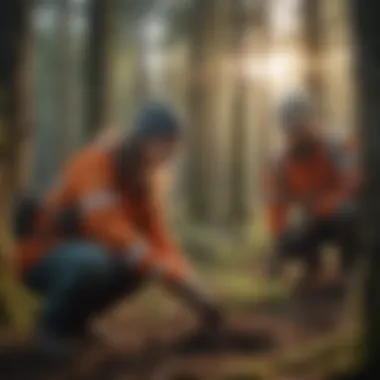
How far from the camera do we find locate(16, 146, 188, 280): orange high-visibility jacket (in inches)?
71.7

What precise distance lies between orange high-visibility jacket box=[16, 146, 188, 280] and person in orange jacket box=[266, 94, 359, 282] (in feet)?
0.75

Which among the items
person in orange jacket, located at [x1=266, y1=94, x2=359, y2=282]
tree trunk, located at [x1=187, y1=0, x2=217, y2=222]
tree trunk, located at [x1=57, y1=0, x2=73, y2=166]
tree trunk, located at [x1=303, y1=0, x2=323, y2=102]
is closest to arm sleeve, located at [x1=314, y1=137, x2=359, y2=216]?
person in orange jacket, located at [x1=266, y1=94, x2=359, y2=282]

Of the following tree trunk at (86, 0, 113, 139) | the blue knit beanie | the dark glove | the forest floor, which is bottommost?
the forest floor

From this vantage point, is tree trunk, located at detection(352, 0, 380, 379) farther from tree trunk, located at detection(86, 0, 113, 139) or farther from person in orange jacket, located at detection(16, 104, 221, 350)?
tree trunk, located at detection(86, 0, 113, 139)

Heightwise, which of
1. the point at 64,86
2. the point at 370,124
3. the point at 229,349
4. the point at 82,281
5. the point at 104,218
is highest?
the point at 64,86

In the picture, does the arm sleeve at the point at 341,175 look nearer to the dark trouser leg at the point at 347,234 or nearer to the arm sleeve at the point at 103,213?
the dark trouser leg at the point at 347,234

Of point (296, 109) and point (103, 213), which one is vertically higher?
point (296, 109)

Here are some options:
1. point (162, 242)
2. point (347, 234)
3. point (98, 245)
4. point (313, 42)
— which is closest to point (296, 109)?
point (313, 42)

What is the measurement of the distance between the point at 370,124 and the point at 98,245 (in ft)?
1.99

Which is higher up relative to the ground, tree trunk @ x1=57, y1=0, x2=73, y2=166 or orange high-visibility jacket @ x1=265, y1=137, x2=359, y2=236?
tree trunk @ x1=57, y1=0, x2=73, y2=166

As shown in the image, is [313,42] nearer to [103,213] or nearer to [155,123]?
[155,123]

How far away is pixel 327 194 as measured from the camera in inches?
72.8

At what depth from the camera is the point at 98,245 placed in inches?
72.1

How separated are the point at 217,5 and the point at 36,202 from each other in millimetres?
544
